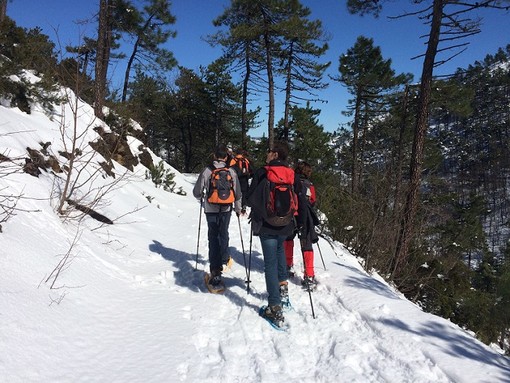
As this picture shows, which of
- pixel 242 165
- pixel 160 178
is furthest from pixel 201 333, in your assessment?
pixel 160 178

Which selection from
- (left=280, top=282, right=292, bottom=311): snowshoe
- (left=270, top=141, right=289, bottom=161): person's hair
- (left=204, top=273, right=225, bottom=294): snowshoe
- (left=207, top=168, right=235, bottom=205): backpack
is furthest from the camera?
(left=207, top=168, right=235, bottom=205): backpack

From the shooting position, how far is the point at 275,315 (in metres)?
3.51

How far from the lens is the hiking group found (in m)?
3.57

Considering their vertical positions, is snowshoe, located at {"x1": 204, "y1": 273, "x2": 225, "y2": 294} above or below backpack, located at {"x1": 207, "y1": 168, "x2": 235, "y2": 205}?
below

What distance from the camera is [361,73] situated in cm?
2086

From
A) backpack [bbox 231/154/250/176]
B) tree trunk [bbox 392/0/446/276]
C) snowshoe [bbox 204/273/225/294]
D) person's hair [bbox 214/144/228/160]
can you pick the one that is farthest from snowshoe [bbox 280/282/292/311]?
tree trunk [bbox 392/0/446/276]

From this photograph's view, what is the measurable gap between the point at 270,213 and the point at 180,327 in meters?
1.53

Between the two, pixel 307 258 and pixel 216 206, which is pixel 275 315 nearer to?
pixel 307 258

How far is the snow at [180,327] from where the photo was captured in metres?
2.55

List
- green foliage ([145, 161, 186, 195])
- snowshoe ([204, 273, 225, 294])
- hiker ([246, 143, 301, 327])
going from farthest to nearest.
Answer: green foliage ([145, 161, 186, 195]), snowshoe ([204, 273, 225, 294]), hiker ([246, 143, 301, 327])

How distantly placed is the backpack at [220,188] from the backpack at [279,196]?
1.08 m

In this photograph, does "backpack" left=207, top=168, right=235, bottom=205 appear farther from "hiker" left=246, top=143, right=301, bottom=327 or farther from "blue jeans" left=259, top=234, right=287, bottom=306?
"blue jeans" left=259, top=234, right=287, bottom=306

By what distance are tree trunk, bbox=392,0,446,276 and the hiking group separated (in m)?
3.61

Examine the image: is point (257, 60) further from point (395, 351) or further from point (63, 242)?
point (395, 351)
